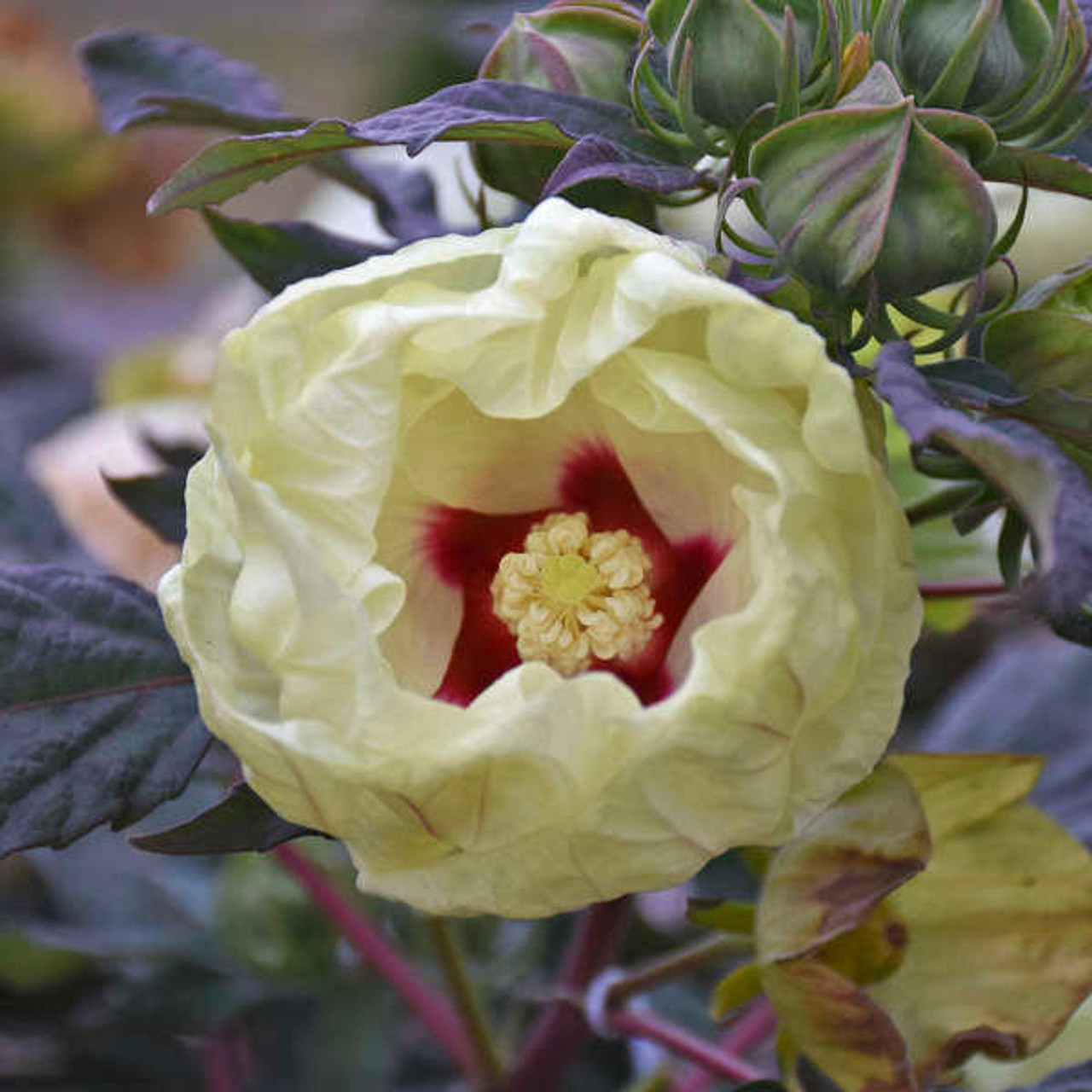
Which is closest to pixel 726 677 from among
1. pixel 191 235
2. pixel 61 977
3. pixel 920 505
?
pixel 920 505

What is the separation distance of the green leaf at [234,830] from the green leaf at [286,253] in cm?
18

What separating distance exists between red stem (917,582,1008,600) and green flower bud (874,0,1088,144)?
0.56 feet

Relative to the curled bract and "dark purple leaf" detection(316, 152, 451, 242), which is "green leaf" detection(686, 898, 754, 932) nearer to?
the curled bract

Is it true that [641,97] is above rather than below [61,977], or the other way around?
above

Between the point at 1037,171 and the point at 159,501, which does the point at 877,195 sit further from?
the point at 159,501

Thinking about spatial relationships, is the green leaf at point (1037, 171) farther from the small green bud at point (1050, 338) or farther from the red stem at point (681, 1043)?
the red stem at point (681, 1043)

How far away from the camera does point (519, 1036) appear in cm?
79

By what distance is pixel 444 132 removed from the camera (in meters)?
0.44

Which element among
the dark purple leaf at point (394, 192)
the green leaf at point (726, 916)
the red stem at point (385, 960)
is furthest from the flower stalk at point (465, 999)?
the dark purple leaf at point (394, 192)

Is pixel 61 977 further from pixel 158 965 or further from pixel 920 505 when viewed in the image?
pixel 920 505

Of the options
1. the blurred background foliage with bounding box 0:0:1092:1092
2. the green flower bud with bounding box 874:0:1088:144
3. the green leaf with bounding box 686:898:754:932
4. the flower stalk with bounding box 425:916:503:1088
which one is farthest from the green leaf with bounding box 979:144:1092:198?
the flower stalk with bounding box 425:916:503:1088

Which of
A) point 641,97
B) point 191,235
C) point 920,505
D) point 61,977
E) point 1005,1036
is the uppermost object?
point 641,97

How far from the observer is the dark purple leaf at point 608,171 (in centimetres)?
41

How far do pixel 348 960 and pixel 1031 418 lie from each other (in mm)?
455
